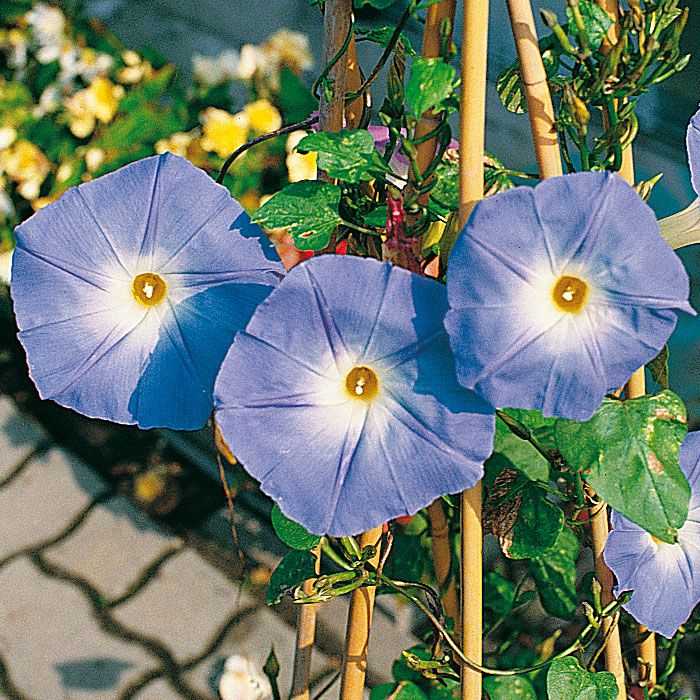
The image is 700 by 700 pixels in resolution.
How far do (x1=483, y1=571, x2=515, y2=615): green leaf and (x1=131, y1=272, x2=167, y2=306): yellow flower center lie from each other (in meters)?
0.72

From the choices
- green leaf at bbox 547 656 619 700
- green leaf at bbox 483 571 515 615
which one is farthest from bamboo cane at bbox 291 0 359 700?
green leaf at bbox 483 571 515 615

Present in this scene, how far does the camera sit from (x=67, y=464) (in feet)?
7.98

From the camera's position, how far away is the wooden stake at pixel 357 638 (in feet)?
3.06

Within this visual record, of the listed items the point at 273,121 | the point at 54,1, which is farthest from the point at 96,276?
the point at 54,1

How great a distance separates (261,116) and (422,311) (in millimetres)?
1633

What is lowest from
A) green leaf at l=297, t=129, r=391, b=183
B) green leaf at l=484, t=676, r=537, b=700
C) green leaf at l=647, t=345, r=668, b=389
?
green leaf at l=484, t=676, r=537, b=700

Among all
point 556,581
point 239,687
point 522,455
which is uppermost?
point 522,455

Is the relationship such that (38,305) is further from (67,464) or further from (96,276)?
(67,464)

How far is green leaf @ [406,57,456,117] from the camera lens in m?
0.70

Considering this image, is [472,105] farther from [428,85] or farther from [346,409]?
[346,409]

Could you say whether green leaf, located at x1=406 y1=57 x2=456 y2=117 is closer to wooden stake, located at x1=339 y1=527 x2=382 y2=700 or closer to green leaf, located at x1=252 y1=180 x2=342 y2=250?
green leaf, located at x1=252 y1=180 x2=342 y2=250

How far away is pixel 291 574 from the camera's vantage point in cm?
98

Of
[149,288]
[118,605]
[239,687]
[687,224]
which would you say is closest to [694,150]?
[687,224]

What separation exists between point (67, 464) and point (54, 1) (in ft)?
4.42
